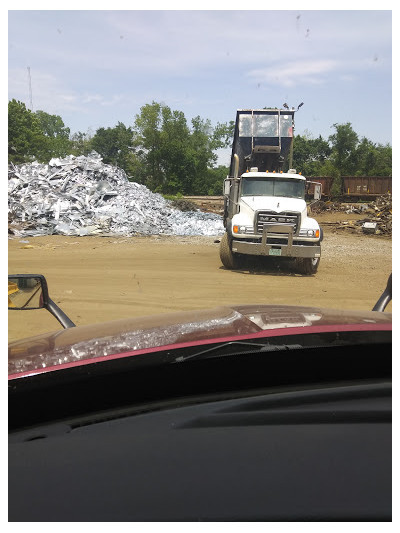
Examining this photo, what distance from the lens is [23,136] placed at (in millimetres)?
58250

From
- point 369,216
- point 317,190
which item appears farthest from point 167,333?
point 369,216

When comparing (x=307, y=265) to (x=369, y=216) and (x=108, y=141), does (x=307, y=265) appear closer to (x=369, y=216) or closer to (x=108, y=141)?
(x=369, y=216)

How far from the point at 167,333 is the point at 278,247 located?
953cm

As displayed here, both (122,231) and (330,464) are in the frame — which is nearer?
(330,464)

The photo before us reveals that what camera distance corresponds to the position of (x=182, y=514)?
99 centimetres

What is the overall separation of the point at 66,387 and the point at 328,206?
105 ft

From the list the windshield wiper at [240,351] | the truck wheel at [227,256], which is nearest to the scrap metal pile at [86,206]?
the truck wheel at [227,256]

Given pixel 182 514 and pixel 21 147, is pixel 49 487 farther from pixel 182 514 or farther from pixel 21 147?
pixel 21 147

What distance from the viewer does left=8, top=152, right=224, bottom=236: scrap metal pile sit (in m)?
20.4

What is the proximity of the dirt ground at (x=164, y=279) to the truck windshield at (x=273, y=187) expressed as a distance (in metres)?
1.73

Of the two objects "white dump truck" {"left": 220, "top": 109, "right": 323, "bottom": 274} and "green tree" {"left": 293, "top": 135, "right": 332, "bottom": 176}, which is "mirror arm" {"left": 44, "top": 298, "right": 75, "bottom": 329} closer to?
"white dump truck" {"left": 220, "top": 109, "right": 323, "bottom": 274}

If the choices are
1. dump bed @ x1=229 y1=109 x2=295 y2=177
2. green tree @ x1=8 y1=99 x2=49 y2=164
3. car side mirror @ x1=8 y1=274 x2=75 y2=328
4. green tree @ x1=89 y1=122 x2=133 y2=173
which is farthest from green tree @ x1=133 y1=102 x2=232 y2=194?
car side mirror @ x1=8 y1=274 x2=75 y2=328
